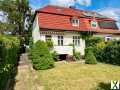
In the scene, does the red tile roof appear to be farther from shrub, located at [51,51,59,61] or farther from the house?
shrub, located at [51,51,59,61]

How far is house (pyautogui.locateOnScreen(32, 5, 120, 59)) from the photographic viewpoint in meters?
28.0

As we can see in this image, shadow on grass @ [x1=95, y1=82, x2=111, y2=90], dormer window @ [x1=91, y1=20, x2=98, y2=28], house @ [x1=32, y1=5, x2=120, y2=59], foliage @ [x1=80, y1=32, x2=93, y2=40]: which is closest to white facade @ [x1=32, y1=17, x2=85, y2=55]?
house @ [x1=32, y1=5, x2=120, y2=59]

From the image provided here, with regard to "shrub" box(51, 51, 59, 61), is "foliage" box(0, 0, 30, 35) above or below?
above

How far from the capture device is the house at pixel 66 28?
2802 centimetres

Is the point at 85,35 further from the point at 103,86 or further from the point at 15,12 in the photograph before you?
the point at 15,12

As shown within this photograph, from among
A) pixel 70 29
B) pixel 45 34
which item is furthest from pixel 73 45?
pixel 45 34

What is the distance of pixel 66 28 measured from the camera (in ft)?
95.6

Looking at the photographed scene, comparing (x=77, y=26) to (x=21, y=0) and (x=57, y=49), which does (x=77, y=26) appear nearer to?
(x=57, y=49)

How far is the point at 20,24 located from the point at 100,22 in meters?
22.2

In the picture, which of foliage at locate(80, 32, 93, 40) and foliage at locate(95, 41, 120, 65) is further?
foliage at locate(80, 32, 93, 40)

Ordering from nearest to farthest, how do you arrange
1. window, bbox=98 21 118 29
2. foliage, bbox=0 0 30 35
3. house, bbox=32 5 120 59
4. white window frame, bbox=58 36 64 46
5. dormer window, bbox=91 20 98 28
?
house, bbox=32 5 120 59, white window frame, bbox=58 36 64 46, dormer window, bbox=91 20 98 28, window, bbox=98 21 118 29, foliage, bbox=0 0 30 35

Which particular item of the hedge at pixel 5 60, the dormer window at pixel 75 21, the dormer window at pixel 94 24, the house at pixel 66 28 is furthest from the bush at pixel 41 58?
the dormer window at pixel 94 24

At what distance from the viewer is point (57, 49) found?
2784 cm

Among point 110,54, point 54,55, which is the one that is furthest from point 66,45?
point 110,54
